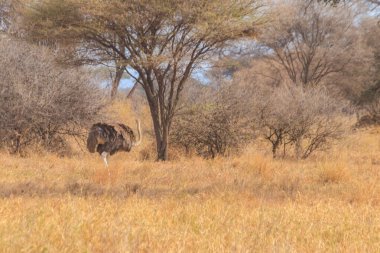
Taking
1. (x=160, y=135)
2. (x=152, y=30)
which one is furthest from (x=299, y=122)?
(x=152, y=30)

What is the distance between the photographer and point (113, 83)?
2398 centimetres

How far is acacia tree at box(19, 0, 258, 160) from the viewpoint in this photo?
484 inches

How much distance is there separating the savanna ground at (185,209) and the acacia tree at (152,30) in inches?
154

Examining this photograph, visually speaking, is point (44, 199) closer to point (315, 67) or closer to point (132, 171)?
point (132, 171)

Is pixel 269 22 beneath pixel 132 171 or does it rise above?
above

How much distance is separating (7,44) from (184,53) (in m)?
5.48

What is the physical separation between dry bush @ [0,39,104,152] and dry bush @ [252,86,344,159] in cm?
519

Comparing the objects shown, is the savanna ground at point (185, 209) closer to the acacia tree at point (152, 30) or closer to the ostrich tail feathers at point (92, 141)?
the ostrich tail feathers at point (92, 141)

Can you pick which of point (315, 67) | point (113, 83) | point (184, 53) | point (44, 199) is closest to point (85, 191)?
point (44, 199)

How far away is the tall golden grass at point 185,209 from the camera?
399cm

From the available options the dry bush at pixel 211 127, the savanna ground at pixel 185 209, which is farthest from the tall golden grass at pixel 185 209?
the dry bush at pixel 211 127

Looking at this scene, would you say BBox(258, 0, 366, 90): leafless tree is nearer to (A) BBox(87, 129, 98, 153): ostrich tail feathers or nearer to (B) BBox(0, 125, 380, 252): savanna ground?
(A) BBox(87, 129, 98, 153): ostrich tail feathers

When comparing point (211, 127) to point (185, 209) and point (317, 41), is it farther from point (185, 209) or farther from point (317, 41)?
point (317, 41)

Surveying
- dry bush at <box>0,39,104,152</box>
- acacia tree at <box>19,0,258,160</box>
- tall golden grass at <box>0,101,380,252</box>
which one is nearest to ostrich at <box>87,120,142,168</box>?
tall golden grass at <box>0,101,380,252</box>
